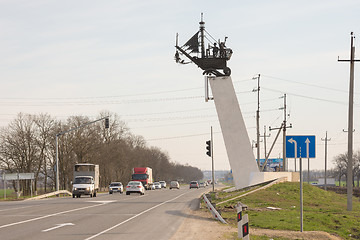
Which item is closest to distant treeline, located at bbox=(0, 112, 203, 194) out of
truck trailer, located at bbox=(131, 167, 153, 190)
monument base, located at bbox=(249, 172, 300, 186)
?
truck trailer, located at bbox=(131, 167, 153, 190)

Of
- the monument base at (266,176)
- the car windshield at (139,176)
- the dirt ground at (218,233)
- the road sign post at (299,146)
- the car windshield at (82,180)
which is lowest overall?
the car windshield at (139,176)

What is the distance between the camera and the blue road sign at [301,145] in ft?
52.5

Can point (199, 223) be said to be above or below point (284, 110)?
below

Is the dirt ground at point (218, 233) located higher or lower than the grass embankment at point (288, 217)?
higher

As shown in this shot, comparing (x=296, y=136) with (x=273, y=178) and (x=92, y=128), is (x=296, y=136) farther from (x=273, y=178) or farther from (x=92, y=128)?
(x=92, y=128)

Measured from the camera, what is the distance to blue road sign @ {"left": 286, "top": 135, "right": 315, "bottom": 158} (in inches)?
630

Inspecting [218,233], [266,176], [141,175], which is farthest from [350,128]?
[141,175]

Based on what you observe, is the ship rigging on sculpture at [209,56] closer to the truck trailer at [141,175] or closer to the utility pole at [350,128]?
the utility pole at [350,128]

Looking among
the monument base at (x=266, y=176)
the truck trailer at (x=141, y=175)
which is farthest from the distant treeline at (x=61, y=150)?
the monument base at (x=266, y=176)

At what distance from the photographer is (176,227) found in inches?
784

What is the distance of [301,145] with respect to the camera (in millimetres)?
16016

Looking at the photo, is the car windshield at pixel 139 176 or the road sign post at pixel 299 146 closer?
the road sign post at pixel 299 146

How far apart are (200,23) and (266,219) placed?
26194 millimetres

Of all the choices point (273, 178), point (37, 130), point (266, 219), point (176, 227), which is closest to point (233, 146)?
point (273, 178)
